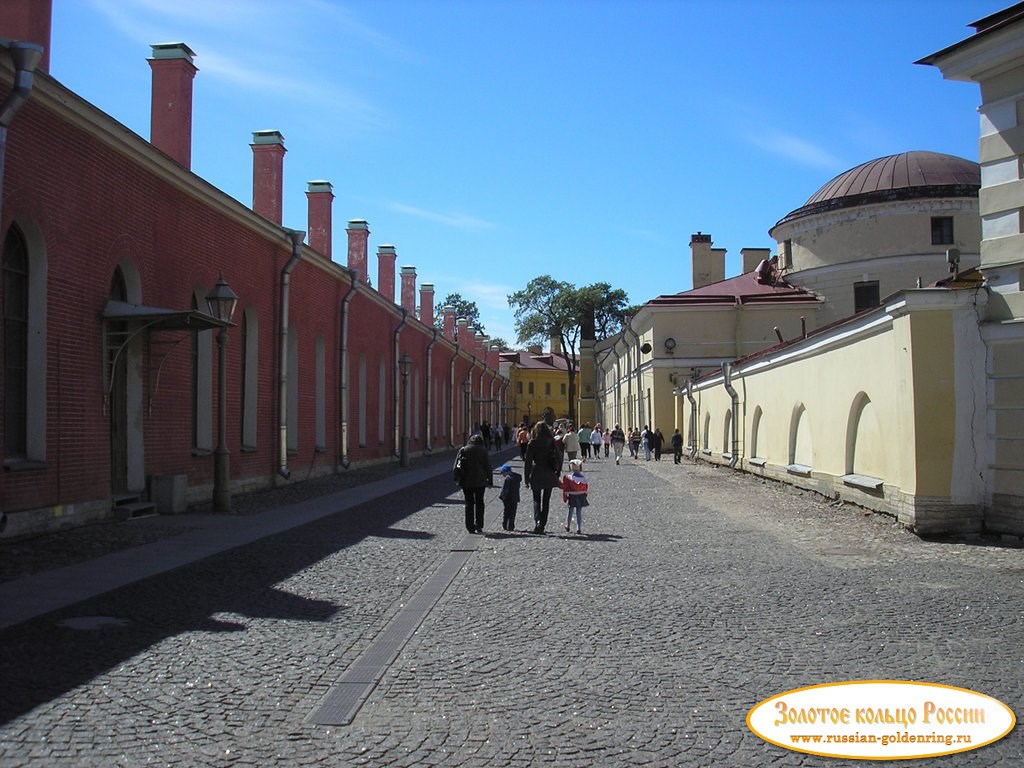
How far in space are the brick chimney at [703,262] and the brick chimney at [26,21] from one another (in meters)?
44.3

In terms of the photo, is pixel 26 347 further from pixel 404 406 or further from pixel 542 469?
pixel 404 406

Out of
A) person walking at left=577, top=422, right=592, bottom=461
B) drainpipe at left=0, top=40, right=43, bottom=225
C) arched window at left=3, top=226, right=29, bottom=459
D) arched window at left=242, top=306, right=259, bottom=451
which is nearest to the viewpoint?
drainpipe at left=0, top=40, right=43, bottom=225

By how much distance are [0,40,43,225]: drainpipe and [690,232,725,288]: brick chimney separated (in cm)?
4612

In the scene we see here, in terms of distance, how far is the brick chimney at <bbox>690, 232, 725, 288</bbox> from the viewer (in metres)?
54.6

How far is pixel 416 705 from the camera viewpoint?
5.25 metres

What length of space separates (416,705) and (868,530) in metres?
9.64

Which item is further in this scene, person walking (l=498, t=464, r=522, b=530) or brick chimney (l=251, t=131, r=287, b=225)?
brick chimney (l=251, t=131, r=287, b=225)

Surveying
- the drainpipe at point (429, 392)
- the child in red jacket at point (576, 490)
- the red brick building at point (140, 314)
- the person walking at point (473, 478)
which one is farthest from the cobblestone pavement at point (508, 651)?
the drainpipe at point (429, 392)

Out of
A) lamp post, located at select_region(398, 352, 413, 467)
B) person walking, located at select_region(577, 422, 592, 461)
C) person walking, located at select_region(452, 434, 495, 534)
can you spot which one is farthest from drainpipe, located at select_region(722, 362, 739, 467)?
person walking, located at select_region(452, 434, 495, 534)

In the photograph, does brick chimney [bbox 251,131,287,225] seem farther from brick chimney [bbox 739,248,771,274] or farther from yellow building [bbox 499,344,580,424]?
yellow building [bbox 499,344,580,424]

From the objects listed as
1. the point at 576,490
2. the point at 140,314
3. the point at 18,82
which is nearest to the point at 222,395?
the point at 140,314

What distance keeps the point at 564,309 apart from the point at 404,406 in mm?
50547

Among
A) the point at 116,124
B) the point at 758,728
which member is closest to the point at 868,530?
the point at 758,728

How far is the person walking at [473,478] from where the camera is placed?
44.1ft
